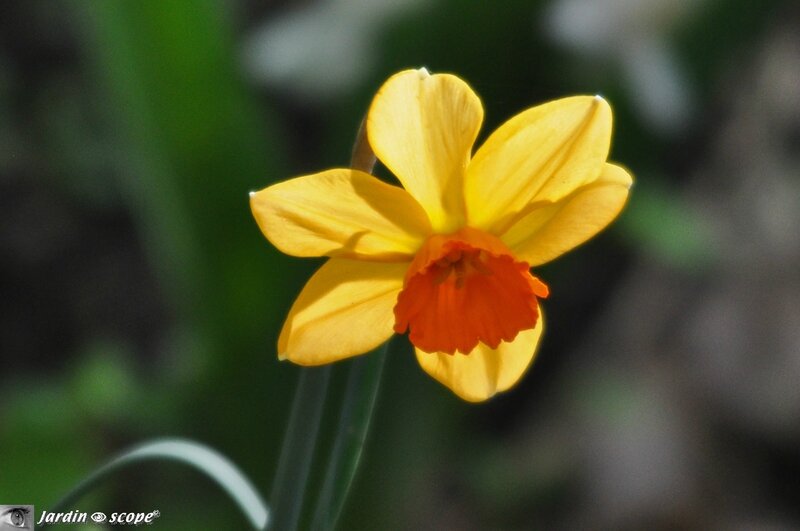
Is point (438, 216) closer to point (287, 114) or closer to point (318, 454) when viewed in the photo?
point (318, 454)

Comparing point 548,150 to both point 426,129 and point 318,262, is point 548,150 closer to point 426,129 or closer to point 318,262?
point 426,129

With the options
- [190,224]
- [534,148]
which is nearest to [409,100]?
[534,148]

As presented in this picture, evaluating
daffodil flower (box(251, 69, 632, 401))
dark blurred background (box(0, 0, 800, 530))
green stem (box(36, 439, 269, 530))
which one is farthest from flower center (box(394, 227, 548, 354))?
dark blurred background (box(0, 0, 800, 530))

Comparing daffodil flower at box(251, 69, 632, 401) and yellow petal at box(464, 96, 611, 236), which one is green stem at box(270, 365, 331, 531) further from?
yellow petal at box(464, 96, 611, 236)
